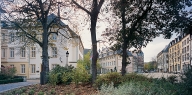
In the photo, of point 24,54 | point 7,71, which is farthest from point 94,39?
point 24,54

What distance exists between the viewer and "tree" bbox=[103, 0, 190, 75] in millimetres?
12859

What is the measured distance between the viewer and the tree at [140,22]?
1286 centimetres

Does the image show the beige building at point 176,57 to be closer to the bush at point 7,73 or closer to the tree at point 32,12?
the bush at point 7,73

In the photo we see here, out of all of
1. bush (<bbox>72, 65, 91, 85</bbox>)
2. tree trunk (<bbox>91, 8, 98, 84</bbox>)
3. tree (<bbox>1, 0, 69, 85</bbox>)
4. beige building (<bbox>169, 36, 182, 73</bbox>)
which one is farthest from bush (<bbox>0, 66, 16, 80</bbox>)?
beige building (<bbox>169, 36, 182, 73</bbox>)

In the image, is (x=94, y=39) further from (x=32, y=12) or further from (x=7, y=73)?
(x=7, y=73)

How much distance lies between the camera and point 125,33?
14438 millimetres

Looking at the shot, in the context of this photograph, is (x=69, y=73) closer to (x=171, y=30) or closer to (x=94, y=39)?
(x=94, y=39)

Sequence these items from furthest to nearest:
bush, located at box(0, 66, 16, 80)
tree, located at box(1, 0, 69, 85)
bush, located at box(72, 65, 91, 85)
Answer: bush, located at box(0, 66, 16, 80) < tree, located at box(1, 0, 69, 85) < bush, located at box(72, 65, 91, 85)

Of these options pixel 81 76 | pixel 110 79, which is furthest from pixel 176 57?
pixel 110 79

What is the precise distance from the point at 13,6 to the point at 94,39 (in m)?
8.61

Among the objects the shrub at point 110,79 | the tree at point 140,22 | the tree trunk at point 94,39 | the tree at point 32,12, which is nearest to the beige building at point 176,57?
the tree at point 140,22

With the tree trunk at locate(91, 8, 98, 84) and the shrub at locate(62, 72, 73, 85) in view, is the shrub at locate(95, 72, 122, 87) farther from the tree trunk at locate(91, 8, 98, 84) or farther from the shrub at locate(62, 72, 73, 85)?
the shrub at locate(62, 72, 73, 85)

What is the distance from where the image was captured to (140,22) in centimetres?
1407

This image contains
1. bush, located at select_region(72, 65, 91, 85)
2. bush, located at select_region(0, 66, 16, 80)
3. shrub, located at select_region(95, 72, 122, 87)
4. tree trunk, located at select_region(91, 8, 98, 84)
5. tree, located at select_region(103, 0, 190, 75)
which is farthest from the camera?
bush, located at select_region(0, 66, 16, 80)
